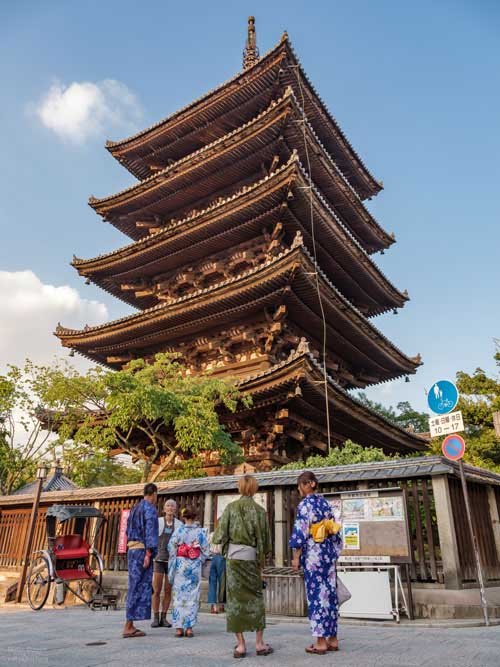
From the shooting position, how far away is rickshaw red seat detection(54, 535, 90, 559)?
915 centimetres

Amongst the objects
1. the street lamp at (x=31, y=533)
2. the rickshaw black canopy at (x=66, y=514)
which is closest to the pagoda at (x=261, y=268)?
the rickshaw black canopy at (x=66, y=514)

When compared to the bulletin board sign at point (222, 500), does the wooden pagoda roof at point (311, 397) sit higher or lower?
higher

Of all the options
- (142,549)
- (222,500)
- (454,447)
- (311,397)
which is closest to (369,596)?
(454,447)

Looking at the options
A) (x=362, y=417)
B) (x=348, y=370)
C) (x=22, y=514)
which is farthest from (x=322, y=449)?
(x=22, y=514)

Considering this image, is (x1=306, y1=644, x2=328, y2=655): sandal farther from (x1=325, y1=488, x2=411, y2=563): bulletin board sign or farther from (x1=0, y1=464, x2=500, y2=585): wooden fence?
(x1=0, y1=464, x2=500, y2=585): wooden fence

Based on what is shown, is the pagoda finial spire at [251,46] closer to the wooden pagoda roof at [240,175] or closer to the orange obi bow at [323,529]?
the wooden pagoda roof at [240,175]

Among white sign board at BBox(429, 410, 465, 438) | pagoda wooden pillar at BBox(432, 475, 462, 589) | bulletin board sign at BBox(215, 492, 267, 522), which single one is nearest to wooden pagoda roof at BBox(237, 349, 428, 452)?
bulletin board sign at BBox(215, 492, 267, 522)

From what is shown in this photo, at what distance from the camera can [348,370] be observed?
63.5 feet

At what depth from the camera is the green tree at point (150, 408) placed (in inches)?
453

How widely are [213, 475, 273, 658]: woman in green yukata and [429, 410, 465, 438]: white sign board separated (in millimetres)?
3297

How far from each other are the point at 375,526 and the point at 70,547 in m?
5.94

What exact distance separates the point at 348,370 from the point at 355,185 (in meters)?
9.50

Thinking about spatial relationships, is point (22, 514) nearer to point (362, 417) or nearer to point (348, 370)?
point (362, 417)

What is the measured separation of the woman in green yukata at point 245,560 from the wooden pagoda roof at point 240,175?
14.8 metres
